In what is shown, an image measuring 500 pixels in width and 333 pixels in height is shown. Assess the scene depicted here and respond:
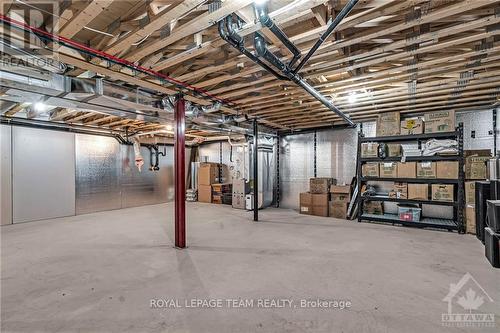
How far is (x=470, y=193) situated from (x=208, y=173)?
21.5 ft

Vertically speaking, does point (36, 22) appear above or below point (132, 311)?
above

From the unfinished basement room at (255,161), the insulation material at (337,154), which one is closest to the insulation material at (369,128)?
the unfinished basement room at (255,161)

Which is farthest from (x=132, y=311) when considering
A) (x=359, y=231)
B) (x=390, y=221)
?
(x=390, y=221)

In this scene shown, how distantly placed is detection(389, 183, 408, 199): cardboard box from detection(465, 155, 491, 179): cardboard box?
3.18 feet

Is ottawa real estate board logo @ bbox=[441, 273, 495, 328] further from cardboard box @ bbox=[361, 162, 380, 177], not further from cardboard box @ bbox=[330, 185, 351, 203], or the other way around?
cardboard box @ bbox=[330, 185, 351, 203]

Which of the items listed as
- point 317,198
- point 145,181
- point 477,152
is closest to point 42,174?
point 145,181

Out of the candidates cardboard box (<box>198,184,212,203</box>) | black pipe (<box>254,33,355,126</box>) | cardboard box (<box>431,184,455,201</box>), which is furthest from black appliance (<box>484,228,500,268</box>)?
cardboard box (<box>198,184,212,203</box>)

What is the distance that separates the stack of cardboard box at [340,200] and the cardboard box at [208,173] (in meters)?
4.04

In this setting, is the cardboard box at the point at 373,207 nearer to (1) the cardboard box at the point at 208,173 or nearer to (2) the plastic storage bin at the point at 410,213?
(2) the plastic storage bin at the point at 410,213

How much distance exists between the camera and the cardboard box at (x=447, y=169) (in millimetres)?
4434

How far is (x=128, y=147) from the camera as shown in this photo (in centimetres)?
737

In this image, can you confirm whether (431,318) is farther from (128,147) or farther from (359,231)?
(128,147)

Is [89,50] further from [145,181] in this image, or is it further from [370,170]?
[145,181]

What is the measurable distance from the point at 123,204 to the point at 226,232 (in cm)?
424
